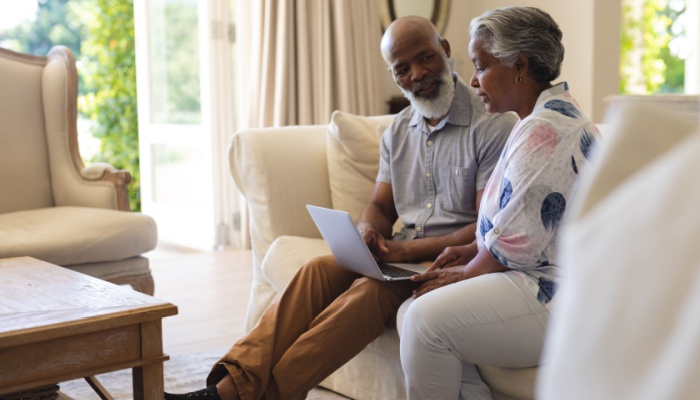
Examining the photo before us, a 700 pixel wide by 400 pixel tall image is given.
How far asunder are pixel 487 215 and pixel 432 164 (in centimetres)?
53

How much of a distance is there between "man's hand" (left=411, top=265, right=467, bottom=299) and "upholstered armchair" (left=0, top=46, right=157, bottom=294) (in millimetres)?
1426

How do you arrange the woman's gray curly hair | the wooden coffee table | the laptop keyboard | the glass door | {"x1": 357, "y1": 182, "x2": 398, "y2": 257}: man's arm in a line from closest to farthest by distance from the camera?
the wooden coffee table → the woman's gray curly hair → the laptop keyboard → {"x1": 357, "y1": 182, "x2": 398, "y2": 257}: man's arm → the glass door

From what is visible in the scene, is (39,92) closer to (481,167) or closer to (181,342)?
(181,342)

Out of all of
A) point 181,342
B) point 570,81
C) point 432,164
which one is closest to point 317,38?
point 570,81

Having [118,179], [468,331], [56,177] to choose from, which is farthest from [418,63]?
[56,177]

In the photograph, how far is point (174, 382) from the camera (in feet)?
9.20

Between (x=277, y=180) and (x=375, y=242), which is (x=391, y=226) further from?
(x=277, y=180)

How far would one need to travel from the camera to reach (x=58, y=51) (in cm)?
388

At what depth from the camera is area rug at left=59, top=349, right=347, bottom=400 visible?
2.65 meters

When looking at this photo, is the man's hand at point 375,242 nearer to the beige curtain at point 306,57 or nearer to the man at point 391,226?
the man at point 391,226

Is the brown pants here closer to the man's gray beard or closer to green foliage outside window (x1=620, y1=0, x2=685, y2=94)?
the man's gray beard

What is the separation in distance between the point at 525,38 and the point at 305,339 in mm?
898

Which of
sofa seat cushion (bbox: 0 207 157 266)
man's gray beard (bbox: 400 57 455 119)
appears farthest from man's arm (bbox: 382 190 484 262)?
sofa seat cushion (bbox: 0 207 157 266)

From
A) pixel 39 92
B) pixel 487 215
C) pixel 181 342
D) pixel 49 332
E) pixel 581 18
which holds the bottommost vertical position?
pixel 181 342
